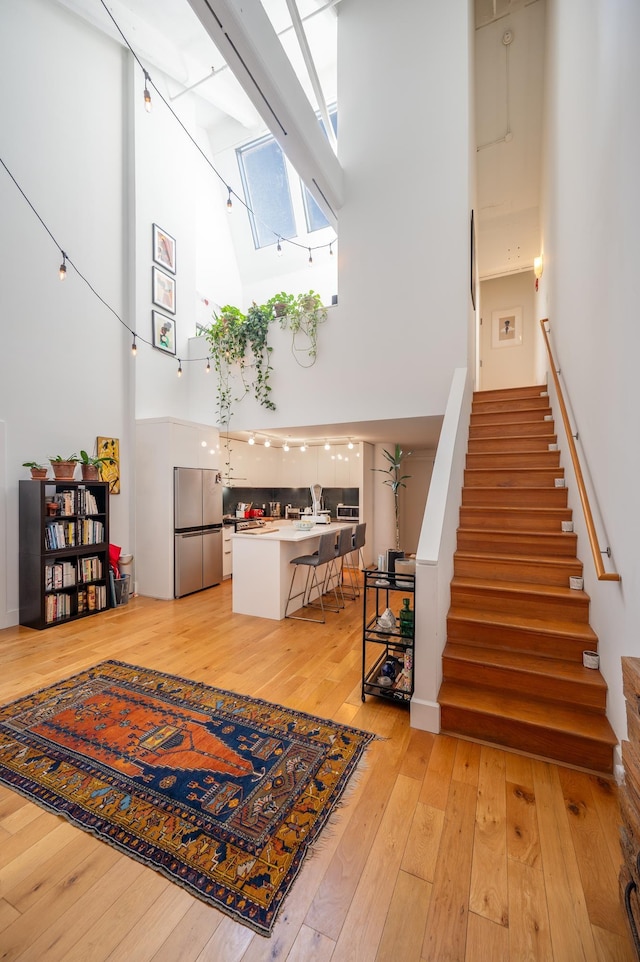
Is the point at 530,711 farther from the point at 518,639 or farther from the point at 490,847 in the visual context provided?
the point at 490,847

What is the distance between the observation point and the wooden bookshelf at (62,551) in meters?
3.83

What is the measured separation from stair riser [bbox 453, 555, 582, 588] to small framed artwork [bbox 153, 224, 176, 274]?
210 inches

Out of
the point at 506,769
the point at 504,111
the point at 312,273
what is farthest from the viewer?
the point at 312,273

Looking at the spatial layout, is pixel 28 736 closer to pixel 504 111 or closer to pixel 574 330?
pixel 574 330

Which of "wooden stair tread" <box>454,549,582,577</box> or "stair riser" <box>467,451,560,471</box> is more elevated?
"stair riser" <box>467,451,560,471</box>

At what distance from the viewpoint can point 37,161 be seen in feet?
13.5

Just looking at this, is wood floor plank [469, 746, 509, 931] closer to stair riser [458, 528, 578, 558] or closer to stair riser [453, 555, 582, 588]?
stair riser [453, 555, 582, 588]

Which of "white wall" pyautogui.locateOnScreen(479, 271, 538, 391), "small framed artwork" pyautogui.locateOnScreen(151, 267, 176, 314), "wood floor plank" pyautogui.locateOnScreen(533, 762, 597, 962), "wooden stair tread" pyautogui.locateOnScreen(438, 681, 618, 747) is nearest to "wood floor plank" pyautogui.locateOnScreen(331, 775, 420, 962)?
"wood floor plank" pyautogui.locateOnScreen(533, 762, 597, 962)

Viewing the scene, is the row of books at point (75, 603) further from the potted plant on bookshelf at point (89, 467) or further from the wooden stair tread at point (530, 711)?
the wooden stair tread at point (530, 711)

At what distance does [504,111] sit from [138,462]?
22.7 ft

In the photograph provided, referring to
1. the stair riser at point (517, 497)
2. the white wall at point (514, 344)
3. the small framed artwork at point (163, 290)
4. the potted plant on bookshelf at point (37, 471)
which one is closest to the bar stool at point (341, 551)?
the stair riser at point (517, 497)

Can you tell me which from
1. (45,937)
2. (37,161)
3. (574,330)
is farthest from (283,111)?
(45,937)

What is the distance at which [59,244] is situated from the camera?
171 inches

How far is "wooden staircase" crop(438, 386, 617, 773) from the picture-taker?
2115 mm
